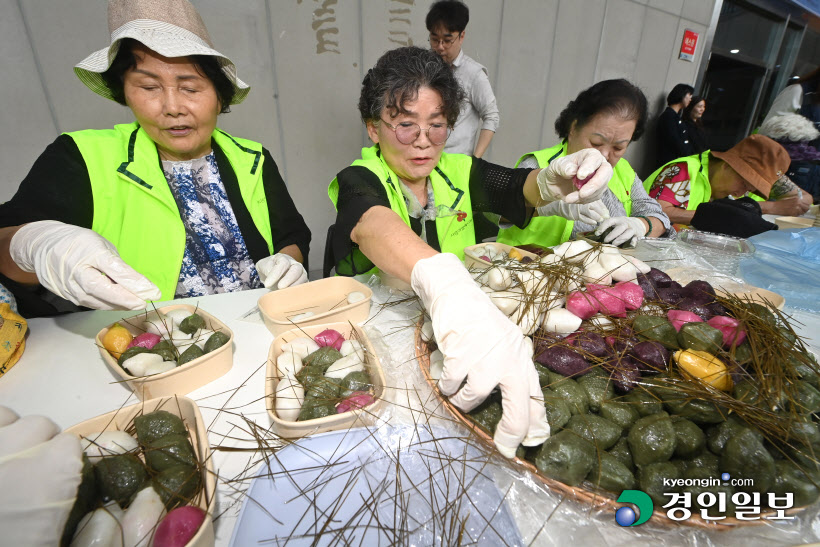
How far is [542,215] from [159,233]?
5.51 feet

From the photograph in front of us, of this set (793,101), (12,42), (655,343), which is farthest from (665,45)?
(12,42)

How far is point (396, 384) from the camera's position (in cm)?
78

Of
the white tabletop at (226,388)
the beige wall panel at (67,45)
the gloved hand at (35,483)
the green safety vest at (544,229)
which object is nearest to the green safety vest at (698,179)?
the green safety vest at (544,229)

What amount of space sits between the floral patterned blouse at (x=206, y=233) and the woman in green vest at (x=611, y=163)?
4.49 feet

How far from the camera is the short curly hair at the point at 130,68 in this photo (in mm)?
1050

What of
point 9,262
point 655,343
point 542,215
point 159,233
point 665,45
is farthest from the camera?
point 665,45

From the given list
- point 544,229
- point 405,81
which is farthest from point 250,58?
point 544,229

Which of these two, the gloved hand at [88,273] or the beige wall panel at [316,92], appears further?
the beige wall panel at [316,92]

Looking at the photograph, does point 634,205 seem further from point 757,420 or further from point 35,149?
point 35,149

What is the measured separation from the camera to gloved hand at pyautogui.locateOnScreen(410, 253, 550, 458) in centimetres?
61

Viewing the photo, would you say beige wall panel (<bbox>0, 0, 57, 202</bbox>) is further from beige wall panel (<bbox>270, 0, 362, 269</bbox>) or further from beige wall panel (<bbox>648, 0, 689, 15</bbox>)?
beige wall panel (<bbox>648, 0, 689, 15</bbox>)

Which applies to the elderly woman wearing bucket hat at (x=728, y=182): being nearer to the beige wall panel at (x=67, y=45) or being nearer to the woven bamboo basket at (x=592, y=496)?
the woven bamboo basket at (x=592, y=496)

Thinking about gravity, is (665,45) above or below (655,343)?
above

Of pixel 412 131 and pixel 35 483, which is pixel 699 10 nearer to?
pixel 412 131
